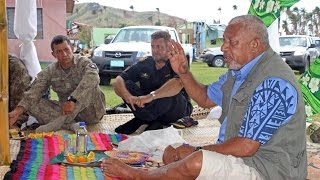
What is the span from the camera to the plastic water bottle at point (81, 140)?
396 centimetres

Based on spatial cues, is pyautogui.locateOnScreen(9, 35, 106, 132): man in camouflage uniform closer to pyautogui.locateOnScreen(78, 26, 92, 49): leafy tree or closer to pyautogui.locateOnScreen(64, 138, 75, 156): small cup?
pyautogui.locateOnScreen(64, 138, 75, 156): small cup

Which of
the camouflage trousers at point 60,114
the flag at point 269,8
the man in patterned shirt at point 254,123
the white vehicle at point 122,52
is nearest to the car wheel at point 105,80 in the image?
the white vehicle at point 122,52

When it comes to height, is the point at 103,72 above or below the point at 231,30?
below

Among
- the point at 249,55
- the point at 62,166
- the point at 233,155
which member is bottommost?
the point at 62,166

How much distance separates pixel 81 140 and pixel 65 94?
4.29ft

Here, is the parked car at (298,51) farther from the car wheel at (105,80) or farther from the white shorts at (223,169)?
the white shorts at (223,169)

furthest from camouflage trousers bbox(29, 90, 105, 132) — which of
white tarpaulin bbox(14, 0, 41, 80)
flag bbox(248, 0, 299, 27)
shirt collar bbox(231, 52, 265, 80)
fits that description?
shirt collar bbox(231, 52, 265, 80)

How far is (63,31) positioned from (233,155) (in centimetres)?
1424

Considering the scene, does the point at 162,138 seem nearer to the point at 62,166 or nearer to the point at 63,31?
the point at 62,166

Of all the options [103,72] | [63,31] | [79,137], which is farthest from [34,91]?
[63,31]

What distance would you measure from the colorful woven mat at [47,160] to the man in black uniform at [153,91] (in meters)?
0.47

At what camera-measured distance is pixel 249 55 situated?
9.23ft

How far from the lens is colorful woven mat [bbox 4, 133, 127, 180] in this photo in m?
3.41

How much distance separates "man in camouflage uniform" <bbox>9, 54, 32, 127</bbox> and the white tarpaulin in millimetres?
529
